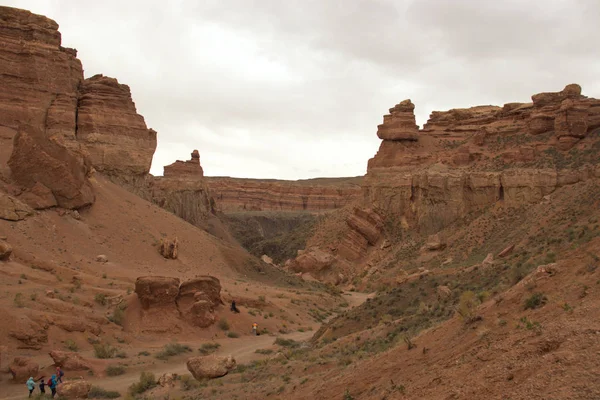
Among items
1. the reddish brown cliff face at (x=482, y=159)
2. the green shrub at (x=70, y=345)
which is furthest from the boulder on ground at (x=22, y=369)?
the reddish brown cliff face at (x=482, y=159)

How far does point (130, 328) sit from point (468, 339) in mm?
15572

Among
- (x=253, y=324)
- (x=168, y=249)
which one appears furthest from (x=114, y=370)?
(x=168, y=249)

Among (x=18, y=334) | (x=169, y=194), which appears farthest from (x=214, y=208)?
(x=18, y=334)

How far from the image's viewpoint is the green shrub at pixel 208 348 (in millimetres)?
20750

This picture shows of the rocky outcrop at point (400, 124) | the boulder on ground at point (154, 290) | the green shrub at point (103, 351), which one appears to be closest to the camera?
the green shrub at point (103, 351)

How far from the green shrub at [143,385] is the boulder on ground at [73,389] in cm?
115

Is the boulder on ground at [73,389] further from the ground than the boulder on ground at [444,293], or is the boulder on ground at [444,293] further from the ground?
the boulder on ground at [444,293]

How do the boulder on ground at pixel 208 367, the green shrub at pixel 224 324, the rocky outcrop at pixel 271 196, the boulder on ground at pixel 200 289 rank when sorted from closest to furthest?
the boulder on ground at pixel 208 367 → the boulder on ground at pixel 200 289 → the green shrub at pixel 224 324 → the rocky outcrop at pixel 271 196

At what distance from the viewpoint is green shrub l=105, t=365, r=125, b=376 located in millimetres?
16734

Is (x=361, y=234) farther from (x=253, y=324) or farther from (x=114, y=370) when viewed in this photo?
(x=114, y=370)

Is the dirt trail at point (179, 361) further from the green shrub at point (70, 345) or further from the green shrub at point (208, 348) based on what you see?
the green shrub at point (70, 345)

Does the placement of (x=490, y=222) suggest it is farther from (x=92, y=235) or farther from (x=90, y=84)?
(x=90, y=84)

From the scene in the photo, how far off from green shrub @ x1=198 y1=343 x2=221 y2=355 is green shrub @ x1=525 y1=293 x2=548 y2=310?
45.6 feet

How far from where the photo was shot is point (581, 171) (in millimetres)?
36844
